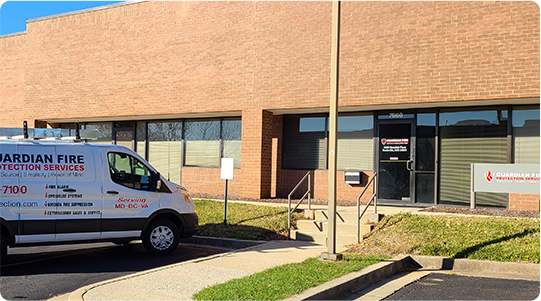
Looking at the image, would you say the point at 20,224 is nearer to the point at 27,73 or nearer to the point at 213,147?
the point at 213,147

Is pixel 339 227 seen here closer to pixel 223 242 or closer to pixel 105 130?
pixel 223 242

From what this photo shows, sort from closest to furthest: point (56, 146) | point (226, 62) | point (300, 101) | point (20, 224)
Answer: point (20, 224)
point (56, 146)
point (300, 101)
point (226, 62)

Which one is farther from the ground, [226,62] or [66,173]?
[226,62]

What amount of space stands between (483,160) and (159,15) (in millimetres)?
11884

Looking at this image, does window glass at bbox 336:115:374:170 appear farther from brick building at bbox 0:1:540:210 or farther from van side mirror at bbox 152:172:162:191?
van side mirror at bbox 152:172:162:191

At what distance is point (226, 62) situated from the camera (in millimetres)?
16750

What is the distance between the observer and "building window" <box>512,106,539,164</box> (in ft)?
43.6

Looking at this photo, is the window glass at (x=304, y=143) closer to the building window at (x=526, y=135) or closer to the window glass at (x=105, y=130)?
the building window at (x=526, y=135)

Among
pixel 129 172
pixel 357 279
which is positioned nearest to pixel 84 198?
pixel 129 172

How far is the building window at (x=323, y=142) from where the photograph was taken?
51.0 feet

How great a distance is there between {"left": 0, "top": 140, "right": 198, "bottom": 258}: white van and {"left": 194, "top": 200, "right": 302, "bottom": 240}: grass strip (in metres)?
1.58

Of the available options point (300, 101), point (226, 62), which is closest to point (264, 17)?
point (226, 62)

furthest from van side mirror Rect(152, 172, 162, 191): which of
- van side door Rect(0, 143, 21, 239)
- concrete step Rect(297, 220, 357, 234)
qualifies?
concrete step Rect(297, 220, 357, 234)

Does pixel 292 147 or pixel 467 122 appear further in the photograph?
pixel 292 147
